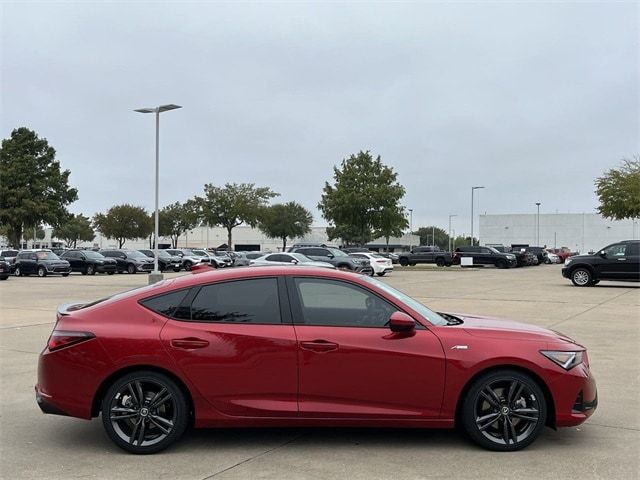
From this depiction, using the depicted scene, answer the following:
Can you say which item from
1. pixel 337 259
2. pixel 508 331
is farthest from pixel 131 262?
pixel 508 331

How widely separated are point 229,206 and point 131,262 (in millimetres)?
35354

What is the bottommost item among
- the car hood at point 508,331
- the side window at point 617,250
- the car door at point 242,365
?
the car door at point 242,365

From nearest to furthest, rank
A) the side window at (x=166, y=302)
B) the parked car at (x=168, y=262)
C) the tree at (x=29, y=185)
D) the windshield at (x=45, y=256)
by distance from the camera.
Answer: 1. the side window at (x=166, y=302)
2. the windshield at (x=45, y=256)
3. the parked car at (x=168, y=262)
4. the tree at (x=29, y=185)

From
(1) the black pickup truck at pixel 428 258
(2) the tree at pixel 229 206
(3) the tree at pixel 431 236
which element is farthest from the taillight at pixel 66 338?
A: (3) the tree at pixel 431 236

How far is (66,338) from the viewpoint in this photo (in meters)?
4.92

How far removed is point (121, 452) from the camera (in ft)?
16.1

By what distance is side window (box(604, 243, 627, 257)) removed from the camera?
78.1 ft

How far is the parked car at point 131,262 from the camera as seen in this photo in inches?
1601

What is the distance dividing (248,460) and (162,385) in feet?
2.91

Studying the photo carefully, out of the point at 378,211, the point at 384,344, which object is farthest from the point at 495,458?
the point at 378,211

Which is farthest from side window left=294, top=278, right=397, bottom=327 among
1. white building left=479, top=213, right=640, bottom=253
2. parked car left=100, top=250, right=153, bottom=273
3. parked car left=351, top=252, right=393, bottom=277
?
white building left=479, top=213, right=640, bottom=253

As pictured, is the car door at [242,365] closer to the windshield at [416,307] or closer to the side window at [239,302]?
the side window at [239,302]

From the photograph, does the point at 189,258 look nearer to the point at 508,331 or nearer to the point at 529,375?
the point at 508,331

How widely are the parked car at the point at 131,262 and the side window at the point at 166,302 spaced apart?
37.0 meters
